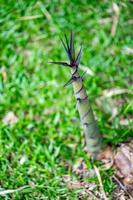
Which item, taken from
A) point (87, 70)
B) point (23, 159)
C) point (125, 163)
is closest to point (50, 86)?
point (87, 70)

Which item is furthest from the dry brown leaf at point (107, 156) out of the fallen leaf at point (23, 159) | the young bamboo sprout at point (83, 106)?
the fallen leaf at point (23, 159)

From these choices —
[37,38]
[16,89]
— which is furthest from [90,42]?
[16,89]

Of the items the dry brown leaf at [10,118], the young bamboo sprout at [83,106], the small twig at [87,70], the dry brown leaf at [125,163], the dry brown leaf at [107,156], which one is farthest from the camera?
the small twig at [87,70]

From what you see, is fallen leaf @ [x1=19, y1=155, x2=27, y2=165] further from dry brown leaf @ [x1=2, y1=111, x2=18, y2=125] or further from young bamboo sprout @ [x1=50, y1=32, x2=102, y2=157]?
young bamboo sprout @ [x1=50, y1=32, x2=102, y2=157]

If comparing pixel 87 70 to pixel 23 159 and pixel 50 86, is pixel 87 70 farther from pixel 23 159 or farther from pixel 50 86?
pixel 23 159

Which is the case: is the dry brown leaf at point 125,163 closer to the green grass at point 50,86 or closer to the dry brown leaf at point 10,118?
the green grass at point 50,86
